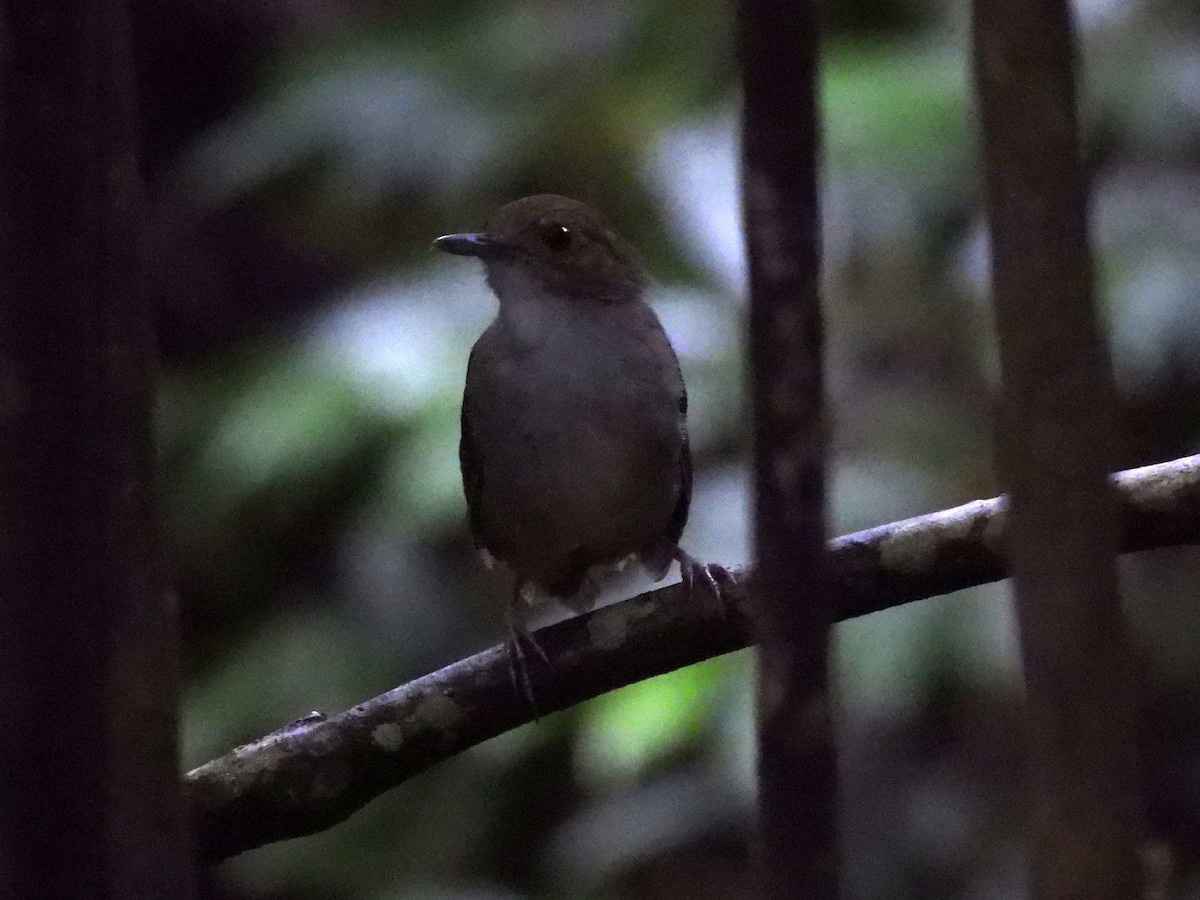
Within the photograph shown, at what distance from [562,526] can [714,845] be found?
1.29 meters

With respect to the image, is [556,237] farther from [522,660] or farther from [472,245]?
[522,660]

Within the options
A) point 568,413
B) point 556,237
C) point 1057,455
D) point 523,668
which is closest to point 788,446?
point 1057,455

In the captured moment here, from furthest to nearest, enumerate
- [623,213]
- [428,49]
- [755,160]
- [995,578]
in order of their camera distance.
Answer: [428,49]
[623,213]
[995,578]
[755,160]

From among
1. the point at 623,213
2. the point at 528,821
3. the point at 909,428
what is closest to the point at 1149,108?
the point at 909,428

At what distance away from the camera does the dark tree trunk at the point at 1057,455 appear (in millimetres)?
753

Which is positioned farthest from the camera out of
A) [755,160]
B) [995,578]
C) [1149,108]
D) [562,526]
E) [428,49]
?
[428,49]

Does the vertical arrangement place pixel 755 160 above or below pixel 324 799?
above

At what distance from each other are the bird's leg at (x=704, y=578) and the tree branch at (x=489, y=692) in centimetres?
2

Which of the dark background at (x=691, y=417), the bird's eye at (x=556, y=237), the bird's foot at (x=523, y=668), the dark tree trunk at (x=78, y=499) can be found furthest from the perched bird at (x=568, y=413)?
the dark tree trunk at (x=78, y=499)

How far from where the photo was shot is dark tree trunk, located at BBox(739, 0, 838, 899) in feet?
2.50

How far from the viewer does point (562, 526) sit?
3.54 meters

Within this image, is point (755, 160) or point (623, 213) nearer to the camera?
point (755, 160)

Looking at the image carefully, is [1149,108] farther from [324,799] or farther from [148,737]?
[148,737]

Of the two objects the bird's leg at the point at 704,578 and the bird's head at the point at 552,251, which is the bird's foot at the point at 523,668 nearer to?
the bird's leg at the point at 704,578
